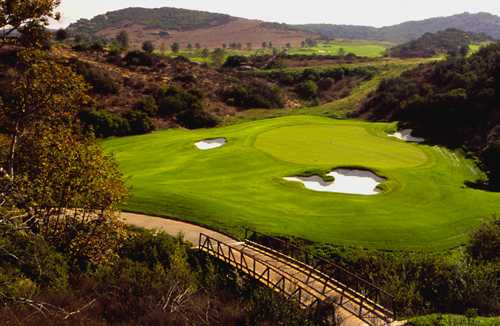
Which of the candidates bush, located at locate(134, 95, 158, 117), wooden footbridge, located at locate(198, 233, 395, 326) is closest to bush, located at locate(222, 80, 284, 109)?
bush, located at locate(134, 95, 158, 117)

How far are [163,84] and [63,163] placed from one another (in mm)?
69718

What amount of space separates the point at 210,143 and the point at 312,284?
1278 inches

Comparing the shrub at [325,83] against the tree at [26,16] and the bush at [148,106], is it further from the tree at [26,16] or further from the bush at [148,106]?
the tree at [26,16]

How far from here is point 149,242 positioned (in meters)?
23.1

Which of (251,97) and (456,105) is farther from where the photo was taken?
(251,97)

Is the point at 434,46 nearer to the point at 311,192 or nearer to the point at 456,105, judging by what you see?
the point at 456,105

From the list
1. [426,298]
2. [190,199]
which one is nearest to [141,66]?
[190,199]

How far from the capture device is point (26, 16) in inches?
→ 611

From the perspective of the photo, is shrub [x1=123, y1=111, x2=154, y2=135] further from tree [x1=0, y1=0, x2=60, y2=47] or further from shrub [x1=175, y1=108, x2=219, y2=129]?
tree [x1=0, y1=0, x2=60, y2=47]

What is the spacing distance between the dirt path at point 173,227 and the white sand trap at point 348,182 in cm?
1038

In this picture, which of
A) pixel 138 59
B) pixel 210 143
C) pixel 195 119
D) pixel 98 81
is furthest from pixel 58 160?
pixel 138 59

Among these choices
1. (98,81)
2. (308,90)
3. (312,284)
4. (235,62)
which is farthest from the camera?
(235,62)

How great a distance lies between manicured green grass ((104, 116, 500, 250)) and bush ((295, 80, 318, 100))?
53.9 meters

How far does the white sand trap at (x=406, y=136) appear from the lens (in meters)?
51.2
